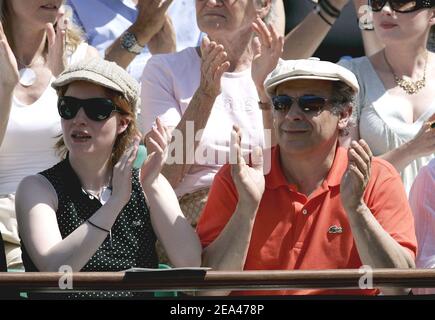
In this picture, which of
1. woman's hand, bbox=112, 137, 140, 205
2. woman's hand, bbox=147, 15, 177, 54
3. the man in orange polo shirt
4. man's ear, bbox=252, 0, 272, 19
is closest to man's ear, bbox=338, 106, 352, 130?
the man in orange polo shirt

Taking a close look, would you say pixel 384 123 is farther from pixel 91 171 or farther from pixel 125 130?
pixel 91 171

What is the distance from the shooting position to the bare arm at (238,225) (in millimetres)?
4363

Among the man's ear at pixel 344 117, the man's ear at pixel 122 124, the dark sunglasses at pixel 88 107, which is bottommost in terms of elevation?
the man's ear at pixel 344 117

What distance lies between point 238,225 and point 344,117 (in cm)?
66

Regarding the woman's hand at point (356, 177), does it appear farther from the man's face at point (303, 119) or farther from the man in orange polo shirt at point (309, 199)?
the man's face at point (303, 119)

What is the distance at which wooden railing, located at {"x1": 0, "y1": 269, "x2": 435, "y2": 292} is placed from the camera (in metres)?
3.99

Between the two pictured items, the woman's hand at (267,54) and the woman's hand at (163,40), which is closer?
the woman's hand at (267,54)

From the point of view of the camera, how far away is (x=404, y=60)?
548cm

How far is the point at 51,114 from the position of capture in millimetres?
5078

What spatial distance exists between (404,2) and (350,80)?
0.88m

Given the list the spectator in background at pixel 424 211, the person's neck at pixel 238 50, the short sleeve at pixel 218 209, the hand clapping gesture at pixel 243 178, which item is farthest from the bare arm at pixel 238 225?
the person's neck at pixel 238 50

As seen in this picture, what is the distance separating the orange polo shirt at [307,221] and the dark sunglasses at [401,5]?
3.30 feet

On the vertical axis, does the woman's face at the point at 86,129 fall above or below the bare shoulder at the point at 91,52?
below

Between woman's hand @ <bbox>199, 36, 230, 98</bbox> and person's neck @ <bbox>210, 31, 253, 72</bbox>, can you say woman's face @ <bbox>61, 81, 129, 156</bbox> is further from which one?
person's neck @ <bbox>210, 31, 253, 72</bbox>
